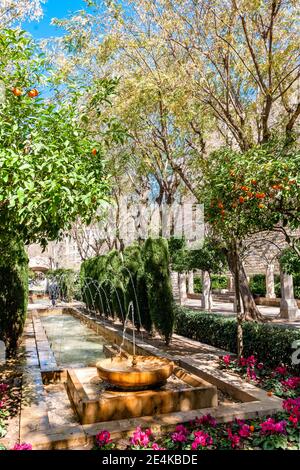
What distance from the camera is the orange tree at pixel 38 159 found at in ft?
12.3

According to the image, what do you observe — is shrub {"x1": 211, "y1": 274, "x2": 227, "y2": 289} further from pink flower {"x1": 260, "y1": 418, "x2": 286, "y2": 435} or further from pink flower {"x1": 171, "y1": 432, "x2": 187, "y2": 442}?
pink flower {"x1": 171, "y1": 432, "x2": 187, "y2": 442}

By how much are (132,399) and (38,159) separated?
3337 mm

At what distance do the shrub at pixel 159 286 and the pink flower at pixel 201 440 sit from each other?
6.38m

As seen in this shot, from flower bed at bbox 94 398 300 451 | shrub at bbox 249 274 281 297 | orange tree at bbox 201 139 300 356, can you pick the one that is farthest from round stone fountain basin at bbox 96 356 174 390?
shrub at bbox 249 274 281 297

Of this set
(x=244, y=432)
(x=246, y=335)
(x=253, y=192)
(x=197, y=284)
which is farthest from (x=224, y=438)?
(x=197, y=284)

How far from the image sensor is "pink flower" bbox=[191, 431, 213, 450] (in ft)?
12.9

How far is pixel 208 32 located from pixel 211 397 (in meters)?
8.72

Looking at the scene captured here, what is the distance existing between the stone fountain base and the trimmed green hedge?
6.93 feet

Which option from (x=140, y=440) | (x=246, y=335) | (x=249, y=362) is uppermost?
(x=246, y=335)

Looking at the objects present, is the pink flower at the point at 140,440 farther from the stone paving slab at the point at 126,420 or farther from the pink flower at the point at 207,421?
the pink flower at the point at 207,421

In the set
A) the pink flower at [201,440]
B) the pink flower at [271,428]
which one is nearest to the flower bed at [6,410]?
the pink flower at [201,440]

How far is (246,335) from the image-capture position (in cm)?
835

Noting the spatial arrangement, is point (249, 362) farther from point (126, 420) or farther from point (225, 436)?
point (126, 420)
